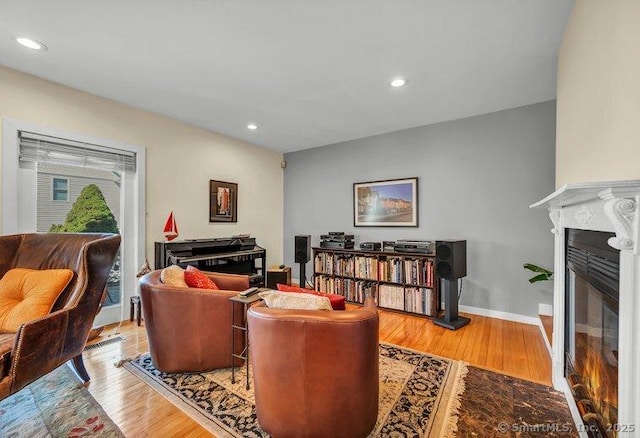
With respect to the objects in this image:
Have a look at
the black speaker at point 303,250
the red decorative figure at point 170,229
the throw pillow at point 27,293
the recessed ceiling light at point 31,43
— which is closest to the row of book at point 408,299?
the black speaker at point 303,250

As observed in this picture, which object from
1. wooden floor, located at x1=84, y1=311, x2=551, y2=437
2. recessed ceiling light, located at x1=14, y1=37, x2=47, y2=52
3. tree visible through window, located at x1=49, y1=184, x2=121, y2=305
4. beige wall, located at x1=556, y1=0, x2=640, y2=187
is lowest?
wooden floor, located at x1=84, y1=311, x2=551, y2=437

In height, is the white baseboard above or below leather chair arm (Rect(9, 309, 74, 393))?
below

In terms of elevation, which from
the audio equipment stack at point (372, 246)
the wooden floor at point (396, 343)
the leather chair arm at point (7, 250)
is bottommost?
the wooden floor at point (396, 343)

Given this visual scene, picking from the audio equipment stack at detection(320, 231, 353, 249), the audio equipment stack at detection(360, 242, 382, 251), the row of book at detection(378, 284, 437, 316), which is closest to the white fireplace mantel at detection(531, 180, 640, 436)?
the row of book at detection(378, 284, 437, 316)

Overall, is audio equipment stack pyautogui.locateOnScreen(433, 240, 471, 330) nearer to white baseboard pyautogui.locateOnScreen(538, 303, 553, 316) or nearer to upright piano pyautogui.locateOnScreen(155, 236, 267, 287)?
white baseboard pyautogui.locateOnScreen(538, 303, 553, 316)

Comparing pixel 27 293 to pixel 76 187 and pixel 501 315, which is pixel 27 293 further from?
pixel 501 315

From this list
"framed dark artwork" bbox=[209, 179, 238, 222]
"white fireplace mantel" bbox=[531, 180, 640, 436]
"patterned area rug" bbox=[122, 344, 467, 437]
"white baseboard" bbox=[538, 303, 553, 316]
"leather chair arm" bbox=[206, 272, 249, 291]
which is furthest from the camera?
"framed dark artwork" bbox=[209, 179, 238, 222]

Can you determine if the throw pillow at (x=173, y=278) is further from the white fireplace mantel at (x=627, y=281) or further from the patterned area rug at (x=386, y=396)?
the white fireplace mantel at (x=627, y=281)

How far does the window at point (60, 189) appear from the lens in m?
2.71

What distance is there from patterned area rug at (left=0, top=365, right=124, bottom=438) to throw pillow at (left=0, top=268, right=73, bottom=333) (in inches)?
19.5

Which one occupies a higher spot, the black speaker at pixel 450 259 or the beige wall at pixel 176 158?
the beige wall at pixel 176 158

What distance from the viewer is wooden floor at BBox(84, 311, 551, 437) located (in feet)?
5.33

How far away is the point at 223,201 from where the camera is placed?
4.11 meters

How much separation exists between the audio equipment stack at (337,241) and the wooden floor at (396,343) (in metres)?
1.10
